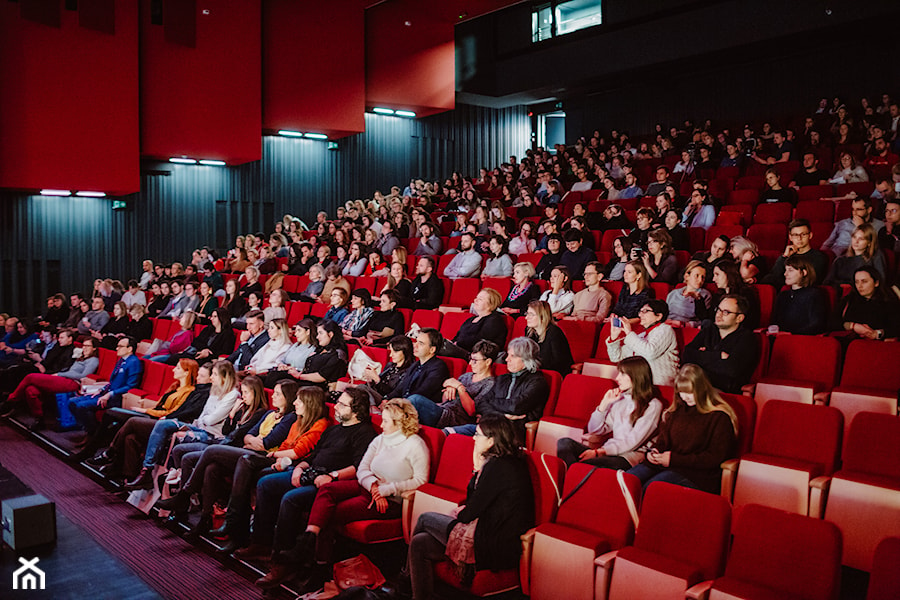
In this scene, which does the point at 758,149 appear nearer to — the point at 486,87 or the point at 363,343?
the point at 363,343

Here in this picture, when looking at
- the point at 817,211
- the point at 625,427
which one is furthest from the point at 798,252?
the point at 625,427

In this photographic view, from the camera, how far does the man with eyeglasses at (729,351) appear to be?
11.4ft

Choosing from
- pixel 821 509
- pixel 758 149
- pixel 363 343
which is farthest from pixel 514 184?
pixel 821 509

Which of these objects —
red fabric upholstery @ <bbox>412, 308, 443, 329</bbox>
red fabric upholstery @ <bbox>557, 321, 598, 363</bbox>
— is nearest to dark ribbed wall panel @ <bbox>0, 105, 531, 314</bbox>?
red fabric upholstery @ <bbox>412, 308, 443, 329</bbox>

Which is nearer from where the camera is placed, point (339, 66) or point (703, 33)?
point (703, 33)

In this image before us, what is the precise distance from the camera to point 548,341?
162 inches

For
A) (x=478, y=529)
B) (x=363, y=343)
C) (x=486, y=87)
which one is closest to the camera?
(x=478, y=529)

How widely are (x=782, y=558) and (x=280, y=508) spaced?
2032 mm

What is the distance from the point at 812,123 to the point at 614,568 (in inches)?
287

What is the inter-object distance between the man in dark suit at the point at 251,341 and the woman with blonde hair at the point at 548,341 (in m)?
2.43

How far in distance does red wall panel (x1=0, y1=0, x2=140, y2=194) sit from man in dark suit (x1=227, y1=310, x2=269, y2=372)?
410 cm

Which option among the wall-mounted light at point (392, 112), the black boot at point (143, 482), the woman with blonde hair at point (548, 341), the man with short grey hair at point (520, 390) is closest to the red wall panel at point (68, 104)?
the wall-mounted light at point (392, 112)

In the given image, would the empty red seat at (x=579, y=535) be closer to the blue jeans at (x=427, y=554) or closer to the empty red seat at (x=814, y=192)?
the blue jeans at (x=427, y=554)

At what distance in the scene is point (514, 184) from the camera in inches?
368
